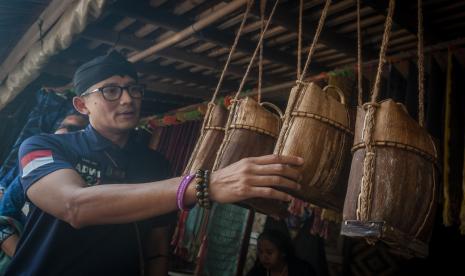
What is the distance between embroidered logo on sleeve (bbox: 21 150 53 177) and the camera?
5.12ft

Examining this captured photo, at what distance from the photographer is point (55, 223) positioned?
1.75 m

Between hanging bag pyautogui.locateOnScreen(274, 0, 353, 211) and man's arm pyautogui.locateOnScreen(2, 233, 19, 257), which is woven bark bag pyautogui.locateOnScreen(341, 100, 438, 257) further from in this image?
man's arm pyautogui.locateOnScreen(2, 233, 19, 257)

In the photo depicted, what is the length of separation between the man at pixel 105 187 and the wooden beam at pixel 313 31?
1.01 metres

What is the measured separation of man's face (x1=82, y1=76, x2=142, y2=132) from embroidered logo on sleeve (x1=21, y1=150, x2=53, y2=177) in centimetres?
41

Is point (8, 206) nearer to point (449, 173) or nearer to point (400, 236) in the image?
point (400, 236)

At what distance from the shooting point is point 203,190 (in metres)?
1.14

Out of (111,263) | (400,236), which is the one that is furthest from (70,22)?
(400,236)

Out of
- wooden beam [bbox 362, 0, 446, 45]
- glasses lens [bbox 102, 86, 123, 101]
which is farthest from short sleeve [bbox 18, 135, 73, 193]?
wooden beam [bbox 362, 0, 446, 45]

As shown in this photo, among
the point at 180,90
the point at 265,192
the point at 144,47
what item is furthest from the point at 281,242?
the point at 265,192

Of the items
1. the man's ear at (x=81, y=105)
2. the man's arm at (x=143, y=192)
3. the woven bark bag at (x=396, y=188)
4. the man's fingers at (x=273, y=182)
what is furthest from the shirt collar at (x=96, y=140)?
the woven bark bag at (x=396, y=188)

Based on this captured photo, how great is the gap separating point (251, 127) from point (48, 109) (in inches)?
125

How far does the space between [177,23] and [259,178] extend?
2.02m

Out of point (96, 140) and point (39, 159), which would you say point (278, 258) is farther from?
point (39, 159)

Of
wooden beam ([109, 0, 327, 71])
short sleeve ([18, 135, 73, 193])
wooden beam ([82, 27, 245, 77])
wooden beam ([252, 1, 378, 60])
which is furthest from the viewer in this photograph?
wooden beam ([82, 27, 245, 77])
